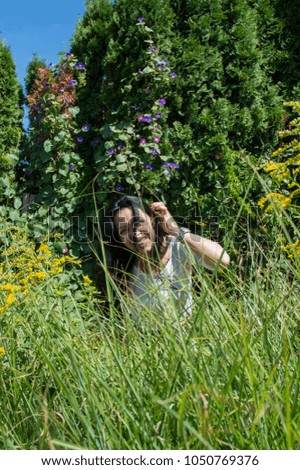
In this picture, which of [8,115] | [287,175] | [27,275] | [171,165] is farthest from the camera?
[8,115]

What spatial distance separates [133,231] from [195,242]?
1.00 feet

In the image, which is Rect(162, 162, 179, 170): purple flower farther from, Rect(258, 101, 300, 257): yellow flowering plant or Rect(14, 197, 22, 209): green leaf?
Rect(14, 197, 22, 209): green leaf

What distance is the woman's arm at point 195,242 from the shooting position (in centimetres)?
298

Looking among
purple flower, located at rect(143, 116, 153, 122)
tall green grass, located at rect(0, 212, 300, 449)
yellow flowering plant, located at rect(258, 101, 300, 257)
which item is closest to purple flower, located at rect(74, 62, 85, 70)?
purple flower, located at rect(143, 116, 153, 122)

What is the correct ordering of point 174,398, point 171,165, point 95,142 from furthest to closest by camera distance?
1. point 95,142
2. point 171,165
3. point 174,398

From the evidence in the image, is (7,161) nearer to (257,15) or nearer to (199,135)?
(199,135)

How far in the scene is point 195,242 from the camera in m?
3.02

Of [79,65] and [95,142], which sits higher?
[79,65]

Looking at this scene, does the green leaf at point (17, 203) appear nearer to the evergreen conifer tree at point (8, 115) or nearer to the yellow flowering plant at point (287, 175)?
the evergreen conifer tree at point (8, 115)

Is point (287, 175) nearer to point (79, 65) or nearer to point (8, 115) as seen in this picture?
point (79, 65)

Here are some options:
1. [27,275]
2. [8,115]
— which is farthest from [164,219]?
[8,115]

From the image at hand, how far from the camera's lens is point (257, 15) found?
19.4 feet
